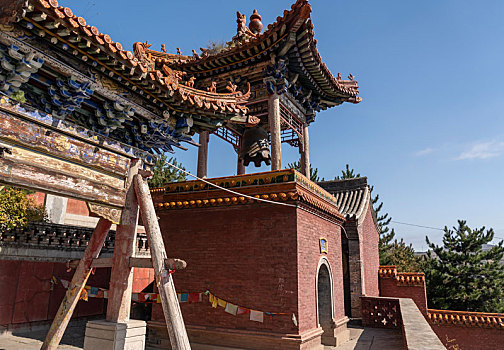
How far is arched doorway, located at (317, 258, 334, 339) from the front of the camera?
9.91m

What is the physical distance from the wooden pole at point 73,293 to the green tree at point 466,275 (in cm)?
1904

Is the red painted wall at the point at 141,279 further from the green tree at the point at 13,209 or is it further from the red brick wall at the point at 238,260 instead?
the green tree at the point at 13,209

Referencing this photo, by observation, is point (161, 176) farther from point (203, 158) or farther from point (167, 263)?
point (167, 263)

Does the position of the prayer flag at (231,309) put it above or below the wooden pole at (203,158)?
below

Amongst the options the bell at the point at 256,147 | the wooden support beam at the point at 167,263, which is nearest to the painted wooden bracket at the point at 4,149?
the wooden support beam at the point at 167,263

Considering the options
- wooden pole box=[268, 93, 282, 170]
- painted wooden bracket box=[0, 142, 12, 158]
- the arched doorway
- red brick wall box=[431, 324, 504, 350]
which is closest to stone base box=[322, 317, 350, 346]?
the arched doorway

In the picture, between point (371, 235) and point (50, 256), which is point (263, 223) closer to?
point (50, 256)

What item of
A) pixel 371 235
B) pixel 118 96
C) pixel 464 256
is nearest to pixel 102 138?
pixel 118 96

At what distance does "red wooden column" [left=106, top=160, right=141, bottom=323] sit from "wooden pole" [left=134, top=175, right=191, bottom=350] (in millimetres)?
359

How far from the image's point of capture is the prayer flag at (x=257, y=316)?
306 inches

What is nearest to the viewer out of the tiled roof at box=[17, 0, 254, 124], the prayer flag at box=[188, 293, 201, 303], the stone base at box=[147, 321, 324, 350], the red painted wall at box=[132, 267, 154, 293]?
the tiled roof at box=[17, 0, 254, 124]

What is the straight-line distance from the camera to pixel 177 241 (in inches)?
364

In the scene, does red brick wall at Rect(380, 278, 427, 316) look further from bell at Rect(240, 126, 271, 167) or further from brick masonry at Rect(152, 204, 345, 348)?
bell at Rect(240, 126, 271, 167)

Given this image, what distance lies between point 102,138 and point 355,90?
36.1 feet
